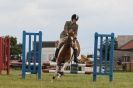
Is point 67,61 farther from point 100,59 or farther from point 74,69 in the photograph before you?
point 74,69

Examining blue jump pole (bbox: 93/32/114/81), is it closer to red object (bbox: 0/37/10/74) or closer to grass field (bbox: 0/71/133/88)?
grass field (bbox: 0/71/133/88)

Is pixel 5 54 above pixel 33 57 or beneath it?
above

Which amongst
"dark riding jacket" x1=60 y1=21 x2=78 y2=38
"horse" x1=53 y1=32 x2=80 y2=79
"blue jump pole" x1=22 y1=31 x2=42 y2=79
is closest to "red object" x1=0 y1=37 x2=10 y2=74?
"blue jump pole" x1=22 y1=31 x2=42 y2=79

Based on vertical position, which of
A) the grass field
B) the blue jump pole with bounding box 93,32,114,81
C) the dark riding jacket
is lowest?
the grass field

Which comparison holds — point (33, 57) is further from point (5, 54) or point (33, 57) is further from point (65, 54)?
point (5, 54)

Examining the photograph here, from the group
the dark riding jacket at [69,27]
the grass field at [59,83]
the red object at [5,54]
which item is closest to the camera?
the grass field at [59,83]

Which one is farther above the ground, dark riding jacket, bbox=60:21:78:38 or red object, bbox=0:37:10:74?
dark riding jacket, bbox=60:21:78:38

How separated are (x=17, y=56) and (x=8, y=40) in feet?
141

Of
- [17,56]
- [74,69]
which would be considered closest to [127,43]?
[17,56]

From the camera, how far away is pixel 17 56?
65.6 metres

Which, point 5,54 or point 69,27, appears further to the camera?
→ point 5,54

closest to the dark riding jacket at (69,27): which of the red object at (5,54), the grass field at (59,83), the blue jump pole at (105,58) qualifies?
the blue jump pole at (105,58)

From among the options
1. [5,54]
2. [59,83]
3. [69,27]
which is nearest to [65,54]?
[69,27]

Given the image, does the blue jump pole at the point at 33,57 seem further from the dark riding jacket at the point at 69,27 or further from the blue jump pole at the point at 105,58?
A: the blue jump pole at the point at 105,58
